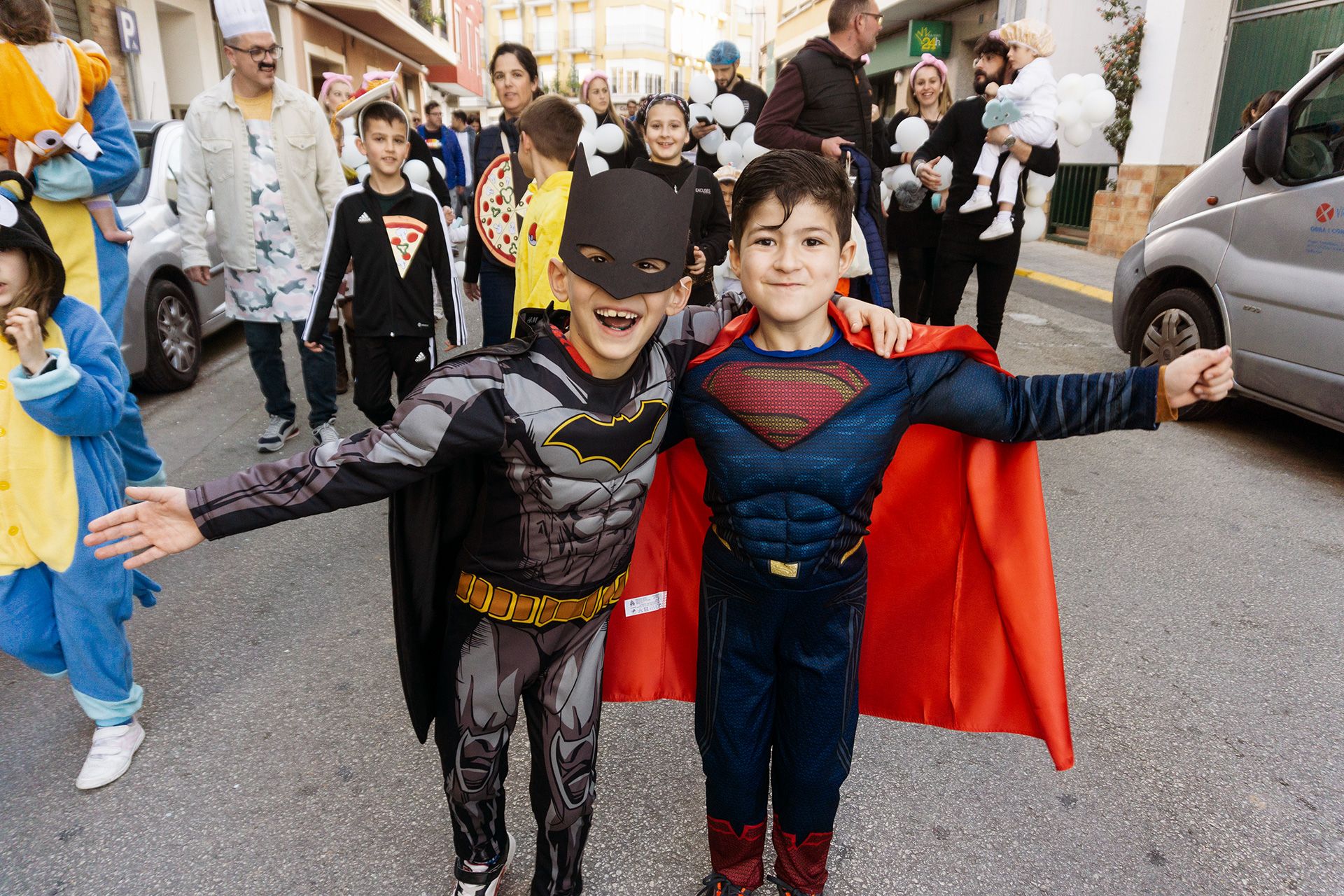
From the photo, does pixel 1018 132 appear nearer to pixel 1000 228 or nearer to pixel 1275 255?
pixel 1000 228

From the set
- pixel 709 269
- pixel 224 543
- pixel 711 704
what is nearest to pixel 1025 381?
pixel 711 704

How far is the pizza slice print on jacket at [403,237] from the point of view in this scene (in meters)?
4.44

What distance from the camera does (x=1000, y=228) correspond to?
5.09 metres

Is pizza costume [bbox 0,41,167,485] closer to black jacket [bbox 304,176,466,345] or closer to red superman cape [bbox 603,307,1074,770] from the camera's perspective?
black jacket [bbox 304,176,466,345]

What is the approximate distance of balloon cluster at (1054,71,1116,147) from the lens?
229 inches

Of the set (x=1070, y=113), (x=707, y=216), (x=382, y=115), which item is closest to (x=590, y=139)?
(x=707, y=216)

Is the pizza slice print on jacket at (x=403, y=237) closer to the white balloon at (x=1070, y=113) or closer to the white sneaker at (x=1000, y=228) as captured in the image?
the white sneaker at (x=1000, y=228)

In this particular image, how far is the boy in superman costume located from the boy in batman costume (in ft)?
0.51

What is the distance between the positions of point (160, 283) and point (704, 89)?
4399 millimetres

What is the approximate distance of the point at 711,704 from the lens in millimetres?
2045

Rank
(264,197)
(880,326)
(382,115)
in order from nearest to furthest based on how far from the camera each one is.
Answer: (880,326) → (382,115) → (264,197)

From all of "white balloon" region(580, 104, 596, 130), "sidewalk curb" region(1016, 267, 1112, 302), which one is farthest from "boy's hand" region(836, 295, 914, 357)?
"sidewalk curb" region(1016, 267, 1112, 302)

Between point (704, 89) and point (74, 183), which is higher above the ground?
point (704, 89)

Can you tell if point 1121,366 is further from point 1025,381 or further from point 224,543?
point 224,543
